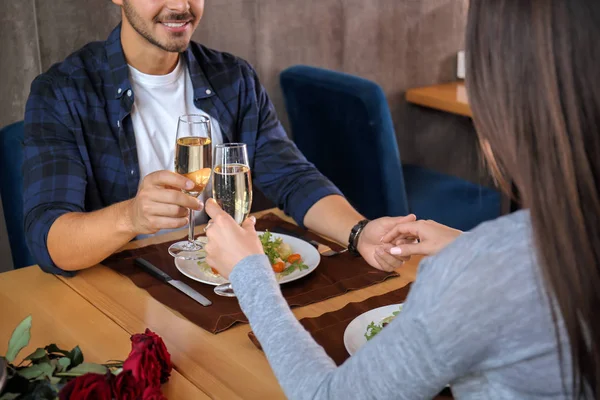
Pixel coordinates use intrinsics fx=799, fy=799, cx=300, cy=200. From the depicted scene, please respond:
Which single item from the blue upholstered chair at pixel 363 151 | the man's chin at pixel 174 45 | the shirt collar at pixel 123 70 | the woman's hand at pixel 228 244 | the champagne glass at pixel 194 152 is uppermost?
the man's chin at pixel 174 45

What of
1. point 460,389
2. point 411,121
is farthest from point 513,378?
point 411,121

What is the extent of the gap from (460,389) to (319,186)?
1.01 meters

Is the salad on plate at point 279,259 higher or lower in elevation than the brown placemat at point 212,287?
higher

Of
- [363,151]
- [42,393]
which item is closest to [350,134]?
[363,151]

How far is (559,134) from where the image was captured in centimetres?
80

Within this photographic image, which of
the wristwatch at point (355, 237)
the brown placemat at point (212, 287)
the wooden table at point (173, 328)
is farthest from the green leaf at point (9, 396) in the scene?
the wristwatch at point (355, 237)

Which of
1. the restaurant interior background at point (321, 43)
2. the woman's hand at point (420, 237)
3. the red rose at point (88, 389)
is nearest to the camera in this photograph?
the red rose at point (88, 389)

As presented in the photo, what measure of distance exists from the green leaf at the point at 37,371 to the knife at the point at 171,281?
0.39 meters

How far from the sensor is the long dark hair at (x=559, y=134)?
0.80 m

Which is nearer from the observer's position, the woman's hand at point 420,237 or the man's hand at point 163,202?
the woman's hand at point 420,237

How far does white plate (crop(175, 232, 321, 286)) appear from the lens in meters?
1.46

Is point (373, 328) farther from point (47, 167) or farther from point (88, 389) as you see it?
point (47, 167)

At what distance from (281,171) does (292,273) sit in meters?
0.53

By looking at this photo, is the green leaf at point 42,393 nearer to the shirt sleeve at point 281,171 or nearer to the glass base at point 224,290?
the glass base at point 224,290
